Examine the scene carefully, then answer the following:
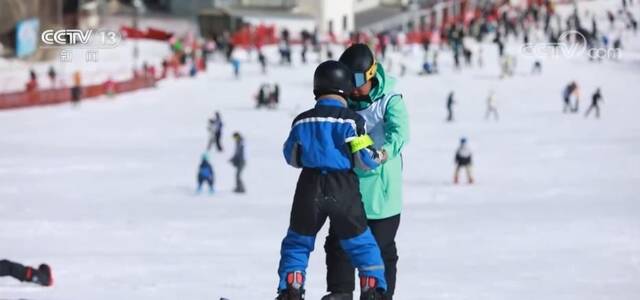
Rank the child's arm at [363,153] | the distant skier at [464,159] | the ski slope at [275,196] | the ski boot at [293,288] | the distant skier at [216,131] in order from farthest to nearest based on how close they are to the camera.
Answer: the distant skier at [216,131]
the distant skier at [464,159]
the ski slope at [275,196]
the ski boot at [293,288]
the child's arm at [363,153]

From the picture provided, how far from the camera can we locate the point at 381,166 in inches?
239

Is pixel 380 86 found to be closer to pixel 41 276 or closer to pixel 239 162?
pixel 41 276

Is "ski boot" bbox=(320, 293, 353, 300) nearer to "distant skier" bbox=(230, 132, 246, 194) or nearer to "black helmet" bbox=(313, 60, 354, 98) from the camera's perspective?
"black helmet" bbox=(313, 60, 354, 98)

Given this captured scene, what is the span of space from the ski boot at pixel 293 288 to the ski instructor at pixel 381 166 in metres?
0.13

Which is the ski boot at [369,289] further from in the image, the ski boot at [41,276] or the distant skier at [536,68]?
the distant skier at [536,68]

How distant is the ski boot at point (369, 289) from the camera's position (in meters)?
5.89

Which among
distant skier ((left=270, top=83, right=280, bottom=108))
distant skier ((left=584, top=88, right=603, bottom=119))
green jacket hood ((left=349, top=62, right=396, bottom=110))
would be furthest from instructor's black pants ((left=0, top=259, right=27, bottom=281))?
distant skier ((left=584, top=88, right=603, bottom=119))

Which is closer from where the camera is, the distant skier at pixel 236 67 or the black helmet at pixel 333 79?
the black helmet at pixel 333 79

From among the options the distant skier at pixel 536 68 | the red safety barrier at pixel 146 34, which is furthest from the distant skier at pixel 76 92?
the distant skier at pixel 536 68

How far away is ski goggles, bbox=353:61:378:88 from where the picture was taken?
19.3ft

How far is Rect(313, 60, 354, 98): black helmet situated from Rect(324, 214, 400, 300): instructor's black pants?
0.68m

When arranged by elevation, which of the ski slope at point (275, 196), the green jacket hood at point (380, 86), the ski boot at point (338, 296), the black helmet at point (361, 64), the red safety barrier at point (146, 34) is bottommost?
the ski slope at point (275, 196)

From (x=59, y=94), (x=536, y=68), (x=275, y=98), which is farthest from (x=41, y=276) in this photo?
(x=536, y=68)

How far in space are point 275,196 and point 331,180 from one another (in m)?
16.2
